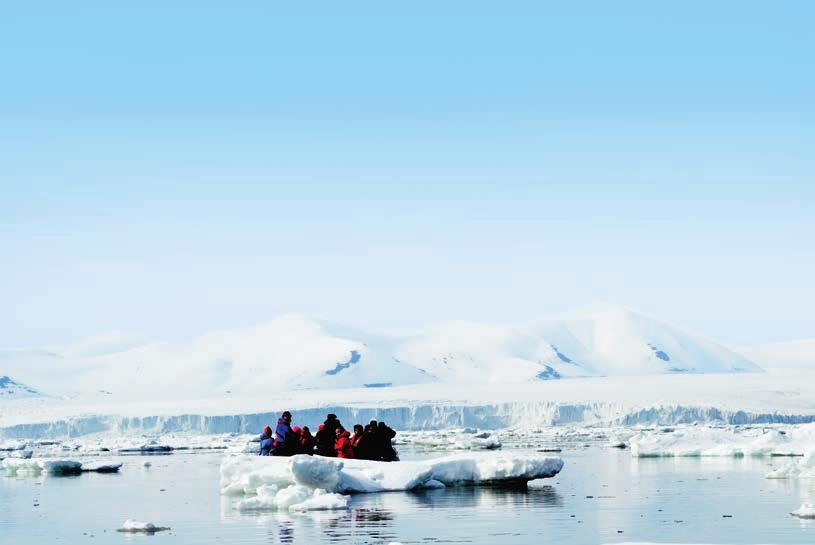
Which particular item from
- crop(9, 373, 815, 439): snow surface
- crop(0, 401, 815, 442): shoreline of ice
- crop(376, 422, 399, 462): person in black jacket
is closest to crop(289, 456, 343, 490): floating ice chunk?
crop(376, 422, 399, 462): person in black jacket

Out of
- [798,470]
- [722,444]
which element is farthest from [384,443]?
[722,444]

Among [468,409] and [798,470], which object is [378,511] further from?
[468,409]

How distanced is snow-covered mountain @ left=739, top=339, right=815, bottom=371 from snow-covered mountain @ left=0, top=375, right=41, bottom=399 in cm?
6868

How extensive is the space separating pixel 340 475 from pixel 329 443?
2769 mm

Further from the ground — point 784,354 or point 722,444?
point 784,354

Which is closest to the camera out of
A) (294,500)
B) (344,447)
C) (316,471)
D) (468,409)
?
(294,500)

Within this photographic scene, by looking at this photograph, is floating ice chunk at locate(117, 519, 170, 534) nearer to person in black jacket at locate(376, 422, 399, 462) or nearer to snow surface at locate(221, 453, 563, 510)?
snow surface at locate(221, 453, 563, 510)

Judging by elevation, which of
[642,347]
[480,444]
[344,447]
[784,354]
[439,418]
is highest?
[784,354]

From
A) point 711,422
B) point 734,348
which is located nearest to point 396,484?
point 711,422

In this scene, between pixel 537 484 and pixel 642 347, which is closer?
pixel 537 484

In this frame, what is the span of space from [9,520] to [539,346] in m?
97.5

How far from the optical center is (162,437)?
2483 inches

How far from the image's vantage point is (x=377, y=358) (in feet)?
337

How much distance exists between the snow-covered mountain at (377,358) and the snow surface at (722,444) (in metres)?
61.2
